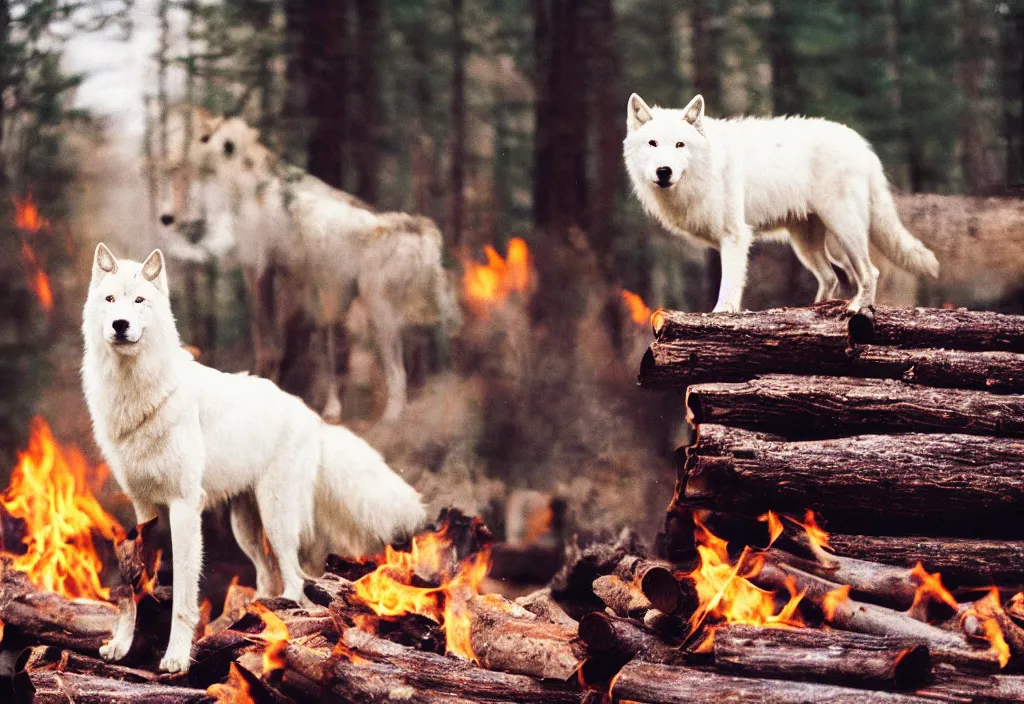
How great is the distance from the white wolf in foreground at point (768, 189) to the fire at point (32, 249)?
150 inches

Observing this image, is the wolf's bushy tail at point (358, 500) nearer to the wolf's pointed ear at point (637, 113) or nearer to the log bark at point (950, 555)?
the wolf's pointed ear at point (637, 113)

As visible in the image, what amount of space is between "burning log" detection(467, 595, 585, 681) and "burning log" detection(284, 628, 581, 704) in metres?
0.07

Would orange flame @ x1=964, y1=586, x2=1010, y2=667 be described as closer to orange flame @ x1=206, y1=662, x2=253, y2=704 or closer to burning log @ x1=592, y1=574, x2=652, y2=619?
burning log @ x1=592, y1=574, x2=652, y2=619

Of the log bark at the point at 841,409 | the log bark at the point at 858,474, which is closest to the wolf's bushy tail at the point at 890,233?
the log bark at the point at 841,409

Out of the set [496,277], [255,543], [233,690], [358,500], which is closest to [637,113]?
[496,277]

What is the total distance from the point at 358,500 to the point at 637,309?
7.03 ft

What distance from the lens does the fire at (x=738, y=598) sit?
3.76 meters

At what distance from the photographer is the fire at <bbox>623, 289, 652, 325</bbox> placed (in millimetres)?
6309

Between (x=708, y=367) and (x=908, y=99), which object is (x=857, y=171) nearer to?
(x=908, y=99)

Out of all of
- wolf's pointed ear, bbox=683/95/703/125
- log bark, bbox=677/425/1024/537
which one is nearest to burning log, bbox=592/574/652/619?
log bark, bbox=677/425/1024/537

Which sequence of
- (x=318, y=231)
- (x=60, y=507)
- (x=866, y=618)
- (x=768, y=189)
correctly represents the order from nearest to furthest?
(x=866, y=618), (x=768, y=189), (x=60, y=507), (x=318, y=231)

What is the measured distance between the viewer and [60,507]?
6137mm

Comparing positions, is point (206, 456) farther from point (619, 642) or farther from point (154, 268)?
point (619, 642)

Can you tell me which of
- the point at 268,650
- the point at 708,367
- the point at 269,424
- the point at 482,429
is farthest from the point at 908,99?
the point at 268,650
